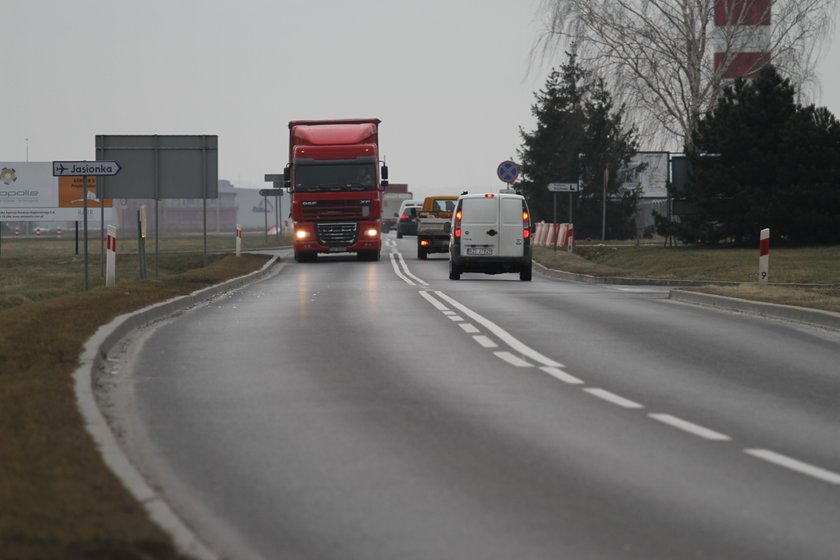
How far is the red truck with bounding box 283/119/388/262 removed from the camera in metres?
42.2

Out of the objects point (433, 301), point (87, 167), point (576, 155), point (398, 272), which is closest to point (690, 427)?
point (433, 301)

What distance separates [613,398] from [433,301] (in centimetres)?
1223

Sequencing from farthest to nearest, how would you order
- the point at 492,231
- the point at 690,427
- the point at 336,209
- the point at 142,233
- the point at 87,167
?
1. the point at 336,209
2. the point at 492,231
3. the point at 142,233
4. the point at 87,167
5. the point at 690,427

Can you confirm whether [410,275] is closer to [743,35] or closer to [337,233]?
[337,233]

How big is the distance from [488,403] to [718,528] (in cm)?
432

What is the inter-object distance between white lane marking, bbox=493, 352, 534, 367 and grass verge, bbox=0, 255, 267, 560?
3.91 metres

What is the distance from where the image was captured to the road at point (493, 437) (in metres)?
6.62

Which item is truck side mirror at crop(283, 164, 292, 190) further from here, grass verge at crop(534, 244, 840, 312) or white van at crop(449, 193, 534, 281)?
white van at crop(449, 193, 534, 281)

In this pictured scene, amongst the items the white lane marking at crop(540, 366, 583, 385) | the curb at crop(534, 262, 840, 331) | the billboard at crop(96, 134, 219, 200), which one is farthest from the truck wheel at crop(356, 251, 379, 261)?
the white lane marking at crop(540, 366, 583, 385)

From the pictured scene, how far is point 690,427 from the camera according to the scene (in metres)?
9.86

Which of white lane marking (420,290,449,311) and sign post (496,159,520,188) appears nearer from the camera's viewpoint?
white lane marking (420,290,449,311)

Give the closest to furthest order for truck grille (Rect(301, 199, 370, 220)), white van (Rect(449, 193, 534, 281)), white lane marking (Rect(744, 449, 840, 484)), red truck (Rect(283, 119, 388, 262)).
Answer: white lane marking (Rect(744, 449, 840, 484)) → white van (Rect(449, 193, 534, 281)) → red truck (Rect(283, 119, 388, 262)) → truck grille (Rect(301, 199, 370, 220))

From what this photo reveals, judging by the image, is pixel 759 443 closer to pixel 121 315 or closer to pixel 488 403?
pixel 488 403

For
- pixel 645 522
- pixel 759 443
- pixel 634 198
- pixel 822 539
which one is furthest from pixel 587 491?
pixel 634 198
